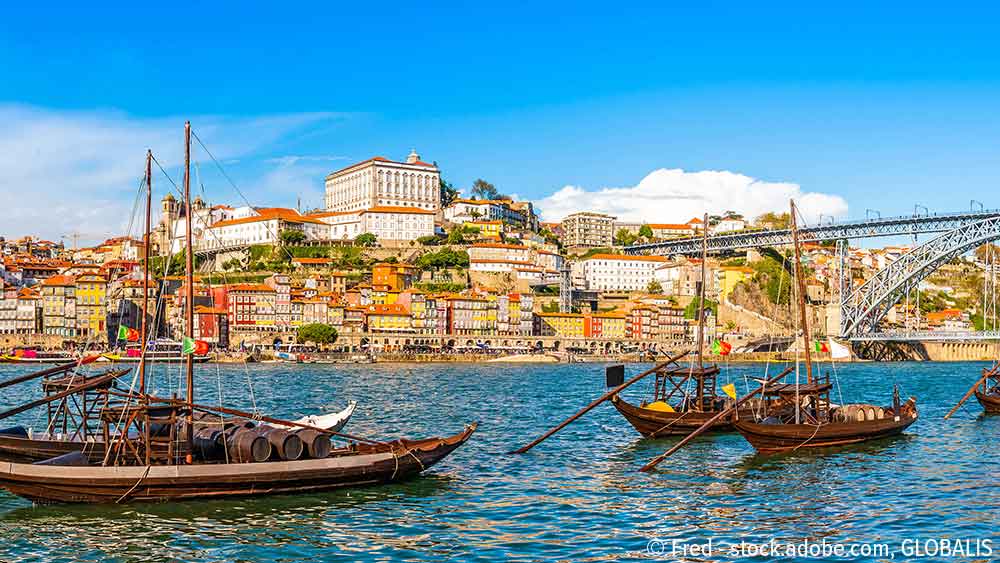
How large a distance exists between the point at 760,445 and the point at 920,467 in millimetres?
3552

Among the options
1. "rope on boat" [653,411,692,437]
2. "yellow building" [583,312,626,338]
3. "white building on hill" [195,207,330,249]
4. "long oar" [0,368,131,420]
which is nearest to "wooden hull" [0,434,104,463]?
"long oar" [0,368,131,420]

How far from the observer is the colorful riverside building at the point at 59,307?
94125 millimetres

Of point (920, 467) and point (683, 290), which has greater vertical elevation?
point (683, 290)

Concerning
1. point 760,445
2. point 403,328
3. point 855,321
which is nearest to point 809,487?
point 760,445

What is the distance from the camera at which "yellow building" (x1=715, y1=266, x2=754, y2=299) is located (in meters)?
118

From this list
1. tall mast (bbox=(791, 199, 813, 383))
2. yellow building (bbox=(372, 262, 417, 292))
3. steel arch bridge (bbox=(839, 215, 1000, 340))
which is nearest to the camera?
tall mast (bbox=(791, 199, 813, 383))

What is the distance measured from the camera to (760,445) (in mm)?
23203

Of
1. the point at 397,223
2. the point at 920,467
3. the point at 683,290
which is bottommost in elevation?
the point at 920,467

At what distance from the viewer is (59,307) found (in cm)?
9494

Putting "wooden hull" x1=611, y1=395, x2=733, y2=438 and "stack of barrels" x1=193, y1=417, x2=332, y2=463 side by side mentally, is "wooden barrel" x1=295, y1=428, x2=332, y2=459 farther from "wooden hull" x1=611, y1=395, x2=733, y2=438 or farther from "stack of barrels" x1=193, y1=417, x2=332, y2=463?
"wooden hull" x1=611, y1=395, x2=733, y2=438

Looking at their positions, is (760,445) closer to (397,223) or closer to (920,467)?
(920,467)

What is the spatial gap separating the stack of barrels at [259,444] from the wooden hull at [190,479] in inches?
12.7

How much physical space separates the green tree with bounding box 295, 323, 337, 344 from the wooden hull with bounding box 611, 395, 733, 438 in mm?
66762

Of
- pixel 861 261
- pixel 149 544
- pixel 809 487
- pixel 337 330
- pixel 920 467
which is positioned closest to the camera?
pixel 149 544
